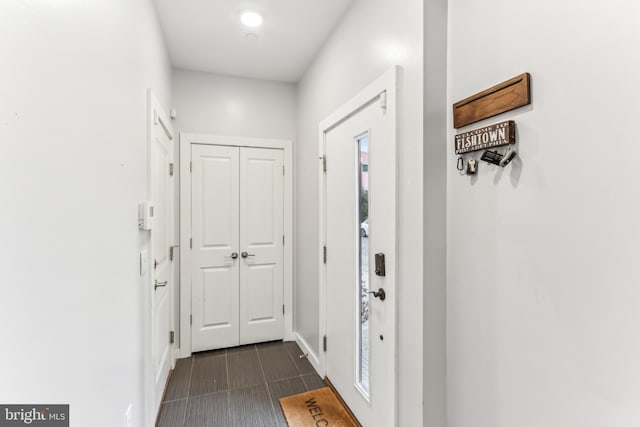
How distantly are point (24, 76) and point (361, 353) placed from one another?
6.55ft

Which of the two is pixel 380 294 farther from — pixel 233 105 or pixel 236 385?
pixel 233 105

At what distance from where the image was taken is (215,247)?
3.00 m

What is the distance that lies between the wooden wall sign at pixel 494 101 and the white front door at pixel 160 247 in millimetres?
1711

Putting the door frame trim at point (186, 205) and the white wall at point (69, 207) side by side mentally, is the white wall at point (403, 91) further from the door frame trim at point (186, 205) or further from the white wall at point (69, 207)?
the white wall at point (69, 207)

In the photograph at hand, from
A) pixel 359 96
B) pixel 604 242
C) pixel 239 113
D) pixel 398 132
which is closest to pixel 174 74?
pixel 239 113

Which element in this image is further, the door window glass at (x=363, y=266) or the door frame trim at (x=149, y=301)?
the door window glass at (x=363, y=266)

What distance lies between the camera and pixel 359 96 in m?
1.86

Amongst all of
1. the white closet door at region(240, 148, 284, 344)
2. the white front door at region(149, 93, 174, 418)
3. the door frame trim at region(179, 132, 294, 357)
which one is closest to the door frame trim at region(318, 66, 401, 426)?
the white closet door at region(240, 148, 284, 344)

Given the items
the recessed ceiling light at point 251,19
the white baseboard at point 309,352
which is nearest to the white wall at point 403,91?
the recessed ceiling light at point 251,19

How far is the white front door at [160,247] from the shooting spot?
193 cm

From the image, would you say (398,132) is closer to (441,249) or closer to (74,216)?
(441,249)

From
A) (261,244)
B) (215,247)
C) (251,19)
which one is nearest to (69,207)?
(251,19)

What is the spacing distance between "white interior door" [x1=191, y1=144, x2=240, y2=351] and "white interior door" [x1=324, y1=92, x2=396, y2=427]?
1.13 m

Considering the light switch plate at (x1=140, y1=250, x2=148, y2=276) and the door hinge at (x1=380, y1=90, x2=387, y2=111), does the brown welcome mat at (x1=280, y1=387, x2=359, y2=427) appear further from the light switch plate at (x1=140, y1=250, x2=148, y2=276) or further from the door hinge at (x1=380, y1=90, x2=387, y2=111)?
the door hinge at (x1=380, y1=90, x2=387, y2=111)
